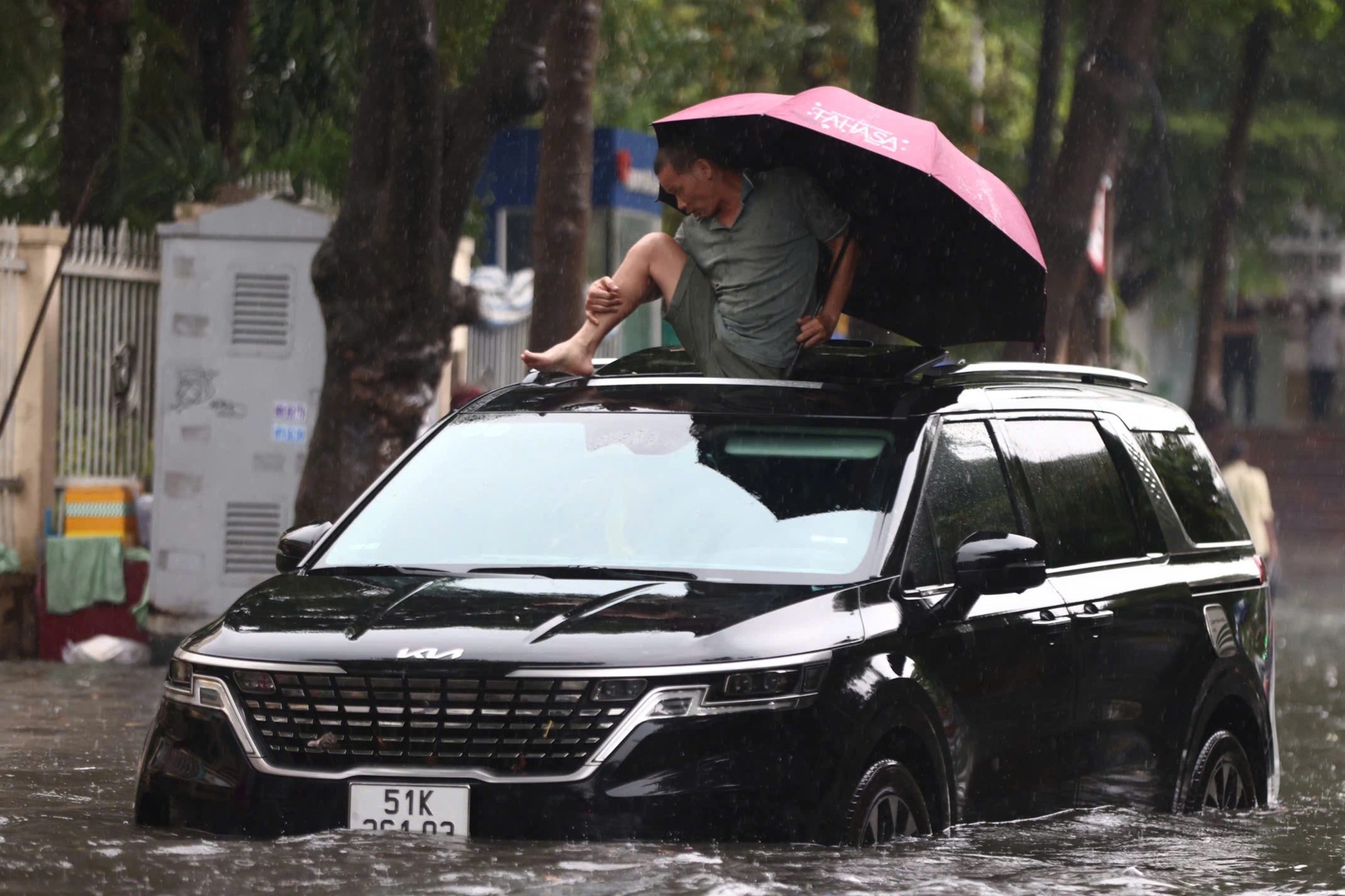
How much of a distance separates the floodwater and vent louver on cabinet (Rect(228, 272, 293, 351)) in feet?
20.4

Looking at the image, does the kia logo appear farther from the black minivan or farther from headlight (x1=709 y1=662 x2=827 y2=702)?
headlight (x1=709 y1=662 x2=827 y2=702)

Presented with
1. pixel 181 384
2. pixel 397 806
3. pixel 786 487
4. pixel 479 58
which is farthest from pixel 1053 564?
pixel 479 58

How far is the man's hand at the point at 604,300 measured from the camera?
7777 mm

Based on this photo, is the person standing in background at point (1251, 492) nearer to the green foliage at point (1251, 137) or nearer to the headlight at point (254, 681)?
the green foliage at point (1251, 137)

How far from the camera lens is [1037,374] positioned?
805 centimetres

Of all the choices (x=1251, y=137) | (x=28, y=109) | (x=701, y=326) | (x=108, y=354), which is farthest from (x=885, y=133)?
(x=1251, y=137)

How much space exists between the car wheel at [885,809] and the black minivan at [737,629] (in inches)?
0.5

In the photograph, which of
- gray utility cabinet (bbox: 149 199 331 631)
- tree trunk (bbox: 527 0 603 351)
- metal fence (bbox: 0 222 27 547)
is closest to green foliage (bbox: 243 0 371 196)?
gray utility cabinet (bbox: 149 199 331 631)

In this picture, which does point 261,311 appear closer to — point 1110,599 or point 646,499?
point 1110,599

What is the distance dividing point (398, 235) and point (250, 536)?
2.97 meters

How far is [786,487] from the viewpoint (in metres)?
6.75

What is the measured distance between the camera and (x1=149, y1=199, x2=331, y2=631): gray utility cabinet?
48.5 ft

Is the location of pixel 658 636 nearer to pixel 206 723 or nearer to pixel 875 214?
pixel 206 723

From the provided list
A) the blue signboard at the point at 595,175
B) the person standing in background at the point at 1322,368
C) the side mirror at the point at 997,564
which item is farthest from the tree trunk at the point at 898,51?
the person standing in background at the point at 1322,368
